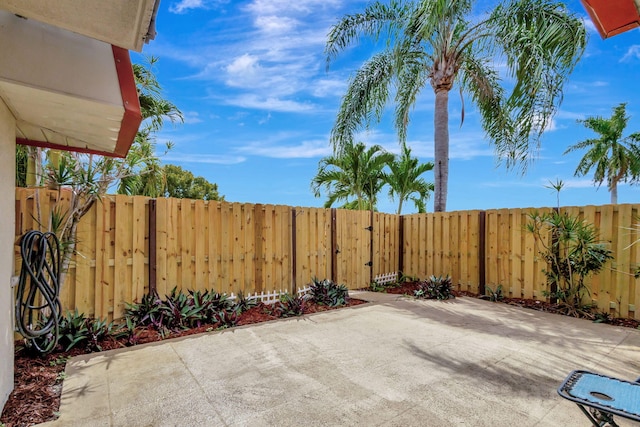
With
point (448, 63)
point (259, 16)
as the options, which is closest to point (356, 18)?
point (448, 63)

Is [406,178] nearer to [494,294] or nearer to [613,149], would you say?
[494,294]

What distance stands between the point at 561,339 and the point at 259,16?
21.0 ft

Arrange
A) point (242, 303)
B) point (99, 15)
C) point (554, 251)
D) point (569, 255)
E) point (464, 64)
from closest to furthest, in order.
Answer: point (99, 15), point (242, 303), point (569, 255), point (554, 251), point (464, 64)

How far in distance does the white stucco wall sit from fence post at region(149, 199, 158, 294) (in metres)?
1.82

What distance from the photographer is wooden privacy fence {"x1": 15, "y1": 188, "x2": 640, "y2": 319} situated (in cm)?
398

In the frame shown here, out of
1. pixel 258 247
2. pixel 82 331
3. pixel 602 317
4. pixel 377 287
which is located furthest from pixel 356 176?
pixel 82 331

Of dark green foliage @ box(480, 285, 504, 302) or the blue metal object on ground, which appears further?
dark green foliage @ box(480, 285, 504, 302)

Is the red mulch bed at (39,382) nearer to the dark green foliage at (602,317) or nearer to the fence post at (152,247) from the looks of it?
the fence post at (152,247)

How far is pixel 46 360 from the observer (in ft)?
10.0

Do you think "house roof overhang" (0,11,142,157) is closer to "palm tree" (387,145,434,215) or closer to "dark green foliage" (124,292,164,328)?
"dark green foliage" (124,292,164,328)

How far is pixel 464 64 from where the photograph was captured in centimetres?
861

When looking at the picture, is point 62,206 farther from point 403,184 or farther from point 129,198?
point 403,184

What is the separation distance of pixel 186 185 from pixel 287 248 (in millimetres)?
16243

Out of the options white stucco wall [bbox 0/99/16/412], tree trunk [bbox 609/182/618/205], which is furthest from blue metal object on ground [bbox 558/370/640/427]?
tree trunk [bbox 609/182/618/205]
